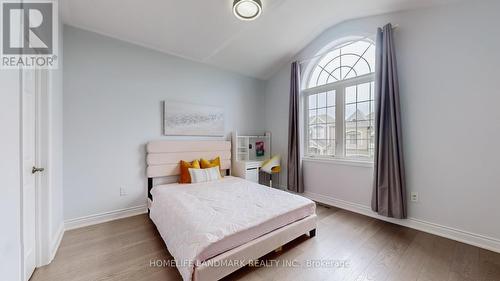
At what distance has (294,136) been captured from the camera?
3678 millimetres

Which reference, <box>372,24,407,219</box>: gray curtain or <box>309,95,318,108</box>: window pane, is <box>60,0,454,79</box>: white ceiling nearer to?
<box>372,24,407,219</box>: gray curtain

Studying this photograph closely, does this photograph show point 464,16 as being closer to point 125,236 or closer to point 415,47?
point 415,47

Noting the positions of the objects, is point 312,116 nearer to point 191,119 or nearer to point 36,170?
point 191,119

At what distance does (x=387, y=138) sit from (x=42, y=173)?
3901mm

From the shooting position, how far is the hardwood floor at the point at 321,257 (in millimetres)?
1588

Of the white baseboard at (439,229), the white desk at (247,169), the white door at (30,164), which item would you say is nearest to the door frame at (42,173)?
the white door at (30,164)

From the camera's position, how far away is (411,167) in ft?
8.06

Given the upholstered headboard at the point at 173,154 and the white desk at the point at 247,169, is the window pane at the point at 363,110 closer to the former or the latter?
the white desk at the point at 247,169

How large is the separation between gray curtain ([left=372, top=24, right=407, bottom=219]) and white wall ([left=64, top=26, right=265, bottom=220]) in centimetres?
299

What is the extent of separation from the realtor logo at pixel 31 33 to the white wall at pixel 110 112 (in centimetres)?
53

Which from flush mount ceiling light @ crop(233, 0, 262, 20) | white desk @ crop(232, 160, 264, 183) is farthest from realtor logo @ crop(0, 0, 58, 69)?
white desk @ crop(232, 160, 264, 183)

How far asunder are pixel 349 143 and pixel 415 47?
1527mm

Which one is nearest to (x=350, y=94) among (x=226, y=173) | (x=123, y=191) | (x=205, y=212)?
(x=226, y=173)

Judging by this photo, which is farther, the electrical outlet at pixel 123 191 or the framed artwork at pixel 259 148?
the framed artwork at pixel 259 148
